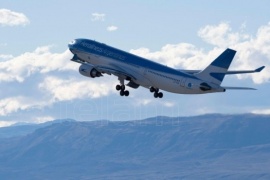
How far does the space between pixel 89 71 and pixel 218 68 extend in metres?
23.5

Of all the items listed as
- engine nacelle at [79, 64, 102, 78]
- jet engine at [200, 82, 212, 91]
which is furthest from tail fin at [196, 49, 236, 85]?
engine nacelle at [79, 64, 102, 78]

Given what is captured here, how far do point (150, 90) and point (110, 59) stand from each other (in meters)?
8.84

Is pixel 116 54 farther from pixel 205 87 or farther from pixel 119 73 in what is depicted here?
pixel 205 87

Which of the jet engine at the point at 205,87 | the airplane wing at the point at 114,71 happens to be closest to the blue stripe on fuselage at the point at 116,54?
the airplane wing at the point at 114,71

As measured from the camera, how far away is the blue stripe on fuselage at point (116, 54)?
410 feet

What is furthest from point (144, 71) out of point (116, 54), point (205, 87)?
point (205, 87)

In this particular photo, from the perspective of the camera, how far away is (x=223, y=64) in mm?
116938

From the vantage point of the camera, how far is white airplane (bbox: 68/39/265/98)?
386 feet

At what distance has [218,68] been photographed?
386ft

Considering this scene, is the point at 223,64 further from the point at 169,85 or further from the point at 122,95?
the point at 122,95

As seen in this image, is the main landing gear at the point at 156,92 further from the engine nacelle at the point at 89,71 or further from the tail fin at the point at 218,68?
the tail fin at the point at 218,68

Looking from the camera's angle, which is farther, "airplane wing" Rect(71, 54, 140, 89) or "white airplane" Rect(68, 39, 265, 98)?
"airplane wing" Rect(71, 54, 140, 89)

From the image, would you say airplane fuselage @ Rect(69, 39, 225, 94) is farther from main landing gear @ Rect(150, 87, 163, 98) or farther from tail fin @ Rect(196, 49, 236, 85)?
main landing gear @ Rect(150, 87, 163, 98)

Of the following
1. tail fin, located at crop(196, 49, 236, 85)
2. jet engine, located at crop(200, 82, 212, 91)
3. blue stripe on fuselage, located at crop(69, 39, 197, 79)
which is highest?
blue stripe on fuselage, located at crop(69, 39, 197, 79)
